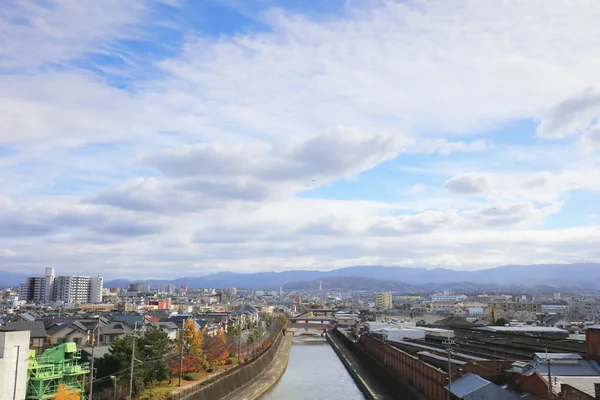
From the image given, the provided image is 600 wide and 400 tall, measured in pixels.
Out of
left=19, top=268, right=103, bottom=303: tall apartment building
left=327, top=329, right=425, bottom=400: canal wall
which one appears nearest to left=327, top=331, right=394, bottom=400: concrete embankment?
left=327, top=329, right=425, bottom=400: canal wall

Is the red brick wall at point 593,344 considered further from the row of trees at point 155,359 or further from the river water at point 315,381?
the row of trees at point 155,359

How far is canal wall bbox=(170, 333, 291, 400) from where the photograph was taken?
3033cm

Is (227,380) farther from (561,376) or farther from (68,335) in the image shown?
(561,376)

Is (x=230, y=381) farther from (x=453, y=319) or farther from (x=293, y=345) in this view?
(x=453, y=319)

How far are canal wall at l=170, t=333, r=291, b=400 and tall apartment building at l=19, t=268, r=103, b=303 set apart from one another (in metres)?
117

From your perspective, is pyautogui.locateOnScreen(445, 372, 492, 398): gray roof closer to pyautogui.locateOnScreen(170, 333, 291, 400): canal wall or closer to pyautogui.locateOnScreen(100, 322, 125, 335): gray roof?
pyautogui.locateOnScreen(170, 333, 291, 400): canal wall

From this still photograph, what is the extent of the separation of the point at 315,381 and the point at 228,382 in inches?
599

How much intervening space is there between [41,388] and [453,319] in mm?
85924

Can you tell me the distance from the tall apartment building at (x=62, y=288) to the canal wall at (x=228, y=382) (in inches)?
4593

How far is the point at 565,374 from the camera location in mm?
23734

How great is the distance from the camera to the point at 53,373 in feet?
82.1

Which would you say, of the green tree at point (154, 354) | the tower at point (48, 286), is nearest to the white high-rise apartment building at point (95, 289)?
the tower at point (48, 286)

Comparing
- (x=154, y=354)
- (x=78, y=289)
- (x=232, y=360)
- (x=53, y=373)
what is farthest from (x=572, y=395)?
(x=78, y=289)

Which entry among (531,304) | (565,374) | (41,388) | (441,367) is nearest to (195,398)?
(41,388)
